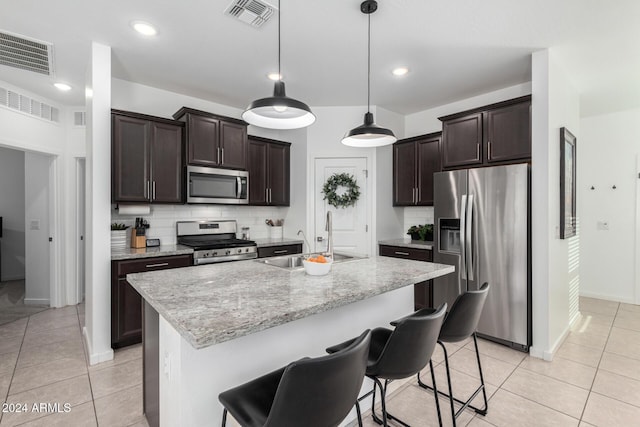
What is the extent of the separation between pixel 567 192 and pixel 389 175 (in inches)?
81.9

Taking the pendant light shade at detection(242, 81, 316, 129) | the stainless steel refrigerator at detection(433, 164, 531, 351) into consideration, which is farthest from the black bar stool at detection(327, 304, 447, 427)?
the stainless steel refrigerator at detection(433, 164, 531, 351)

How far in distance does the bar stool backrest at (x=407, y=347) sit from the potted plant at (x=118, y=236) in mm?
2971

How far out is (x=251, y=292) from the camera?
155 cm

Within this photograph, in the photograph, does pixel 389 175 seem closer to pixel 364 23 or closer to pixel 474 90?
pixel 474 90

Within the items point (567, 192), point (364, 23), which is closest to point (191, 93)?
point (364, 23)

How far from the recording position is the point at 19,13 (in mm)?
2352

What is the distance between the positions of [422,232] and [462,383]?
6.93ft

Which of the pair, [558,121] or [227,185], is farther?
[227,185]

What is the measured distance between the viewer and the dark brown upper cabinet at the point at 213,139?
362 cm

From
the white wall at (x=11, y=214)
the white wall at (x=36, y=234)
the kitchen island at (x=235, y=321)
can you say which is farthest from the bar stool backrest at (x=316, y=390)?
the white wall at (x=11, y=214)

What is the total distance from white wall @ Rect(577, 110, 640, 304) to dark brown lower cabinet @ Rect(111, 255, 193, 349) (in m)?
5.92

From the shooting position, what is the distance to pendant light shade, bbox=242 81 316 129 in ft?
5.96

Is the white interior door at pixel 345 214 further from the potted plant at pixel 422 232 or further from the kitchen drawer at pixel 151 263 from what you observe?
the kitchen drawer at pixel 151 263

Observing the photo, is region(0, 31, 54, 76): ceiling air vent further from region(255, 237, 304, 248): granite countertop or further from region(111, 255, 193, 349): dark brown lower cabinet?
region(255, 237, 304, 248): granite countertop
